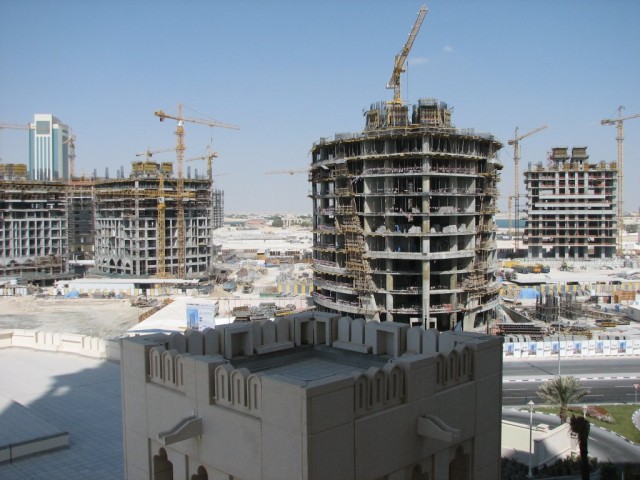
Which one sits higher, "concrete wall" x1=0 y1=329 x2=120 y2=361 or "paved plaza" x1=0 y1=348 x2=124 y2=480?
"concrete wall" x1=0 y1=329 x2=120 y2=361

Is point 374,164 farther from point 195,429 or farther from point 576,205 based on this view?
point 576,205

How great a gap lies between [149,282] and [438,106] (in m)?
71.5

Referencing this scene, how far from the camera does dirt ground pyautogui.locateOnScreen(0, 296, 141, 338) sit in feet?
287

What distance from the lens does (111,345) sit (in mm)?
35531

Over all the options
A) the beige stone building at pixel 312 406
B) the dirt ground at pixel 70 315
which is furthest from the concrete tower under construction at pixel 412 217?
the beige stone building at pixel 312 406

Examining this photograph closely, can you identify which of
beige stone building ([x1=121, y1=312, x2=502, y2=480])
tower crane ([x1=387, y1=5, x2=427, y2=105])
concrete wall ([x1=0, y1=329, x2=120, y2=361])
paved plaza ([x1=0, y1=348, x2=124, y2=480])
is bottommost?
paved plaza ([x1=0, y1=348, x2=124, y2=480])

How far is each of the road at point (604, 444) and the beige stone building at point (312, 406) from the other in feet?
83.7

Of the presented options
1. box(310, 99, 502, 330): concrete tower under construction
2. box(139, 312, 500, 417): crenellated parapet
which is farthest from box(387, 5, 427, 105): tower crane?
box(139, 312, 500, 417): crenellated parapet

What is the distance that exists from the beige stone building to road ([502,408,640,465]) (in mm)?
25510

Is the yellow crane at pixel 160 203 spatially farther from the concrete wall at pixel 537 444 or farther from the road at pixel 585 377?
the concrete wall at pixel 537 444

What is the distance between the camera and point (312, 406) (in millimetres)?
11820

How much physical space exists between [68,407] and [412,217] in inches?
1692

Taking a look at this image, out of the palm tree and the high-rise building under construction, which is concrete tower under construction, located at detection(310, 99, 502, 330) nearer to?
the palm tree

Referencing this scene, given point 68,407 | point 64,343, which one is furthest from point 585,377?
point 68,407
